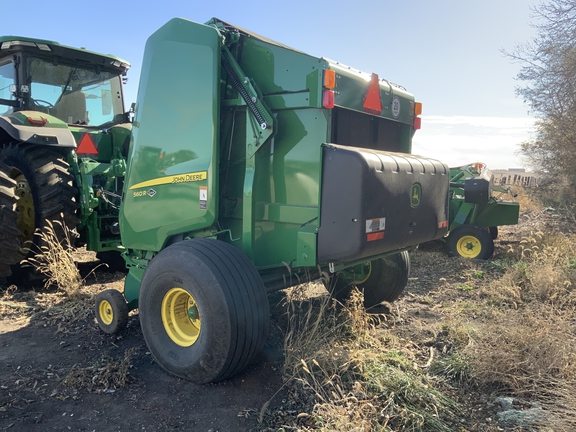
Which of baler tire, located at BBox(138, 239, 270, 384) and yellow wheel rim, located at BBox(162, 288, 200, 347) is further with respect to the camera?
yellow wheel rim, located at BBox(162, 288, 200, 347)

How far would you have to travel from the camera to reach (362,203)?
2.96 metres

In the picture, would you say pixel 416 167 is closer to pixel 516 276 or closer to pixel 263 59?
pixel 263 59

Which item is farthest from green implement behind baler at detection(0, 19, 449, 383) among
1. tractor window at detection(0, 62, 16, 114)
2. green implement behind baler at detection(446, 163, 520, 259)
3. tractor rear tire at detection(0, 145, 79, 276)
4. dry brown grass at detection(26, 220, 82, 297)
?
green implement behind baler at detection(446, 163, 520, 259)

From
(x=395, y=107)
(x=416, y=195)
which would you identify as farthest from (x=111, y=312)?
(x=395, y=107)

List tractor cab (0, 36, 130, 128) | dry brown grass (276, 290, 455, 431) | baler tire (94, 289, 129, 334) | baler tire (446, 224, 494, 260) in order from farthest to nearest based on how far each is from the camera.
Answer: baler tire (446, 224, 494, 260)
tractor cab (0, 36, 130, 128)
baler tire (94, 289, 129, 334)
dry brown grass (276, 290, 455, 431)

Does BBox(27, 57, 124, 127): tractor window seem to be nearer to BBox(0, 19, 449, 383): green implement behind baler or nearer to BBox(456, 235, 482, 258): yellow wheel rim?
BBox(0, 19, 449, 383): green implement behind baler

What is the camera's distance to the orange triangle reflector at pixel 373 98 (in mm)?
3562

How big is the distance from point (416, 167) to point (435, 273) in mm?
3513

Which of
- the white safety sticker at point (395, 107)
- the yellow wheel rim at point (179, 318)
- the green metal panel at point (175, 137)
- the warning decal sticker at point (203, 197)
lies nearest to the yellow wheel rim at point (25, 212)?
the green metal panel at point (175, 137)

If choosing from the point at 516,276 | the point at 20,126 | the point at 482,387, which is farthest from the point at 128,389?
the point at 516,276

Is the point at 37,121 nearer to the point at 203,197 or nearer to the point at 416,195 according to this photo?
the point at 203,197

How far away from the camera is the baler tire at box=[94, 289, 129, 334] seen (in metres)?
3.78

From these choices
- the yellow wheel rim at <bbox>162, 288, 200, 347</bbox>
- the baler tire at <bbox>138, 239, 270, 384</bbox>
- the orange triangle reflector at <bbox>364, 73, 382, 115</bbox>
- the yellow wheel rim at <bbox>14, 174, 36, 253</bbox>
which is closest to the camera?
the baler tire at <bbox>138, 239, 270, 384</bbox>

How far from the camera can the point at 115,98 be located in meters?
6.59
